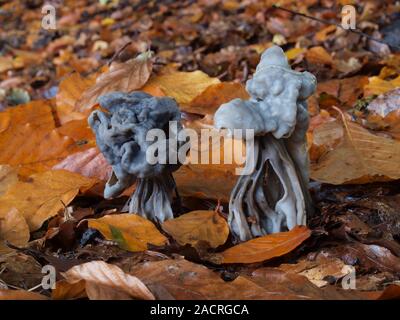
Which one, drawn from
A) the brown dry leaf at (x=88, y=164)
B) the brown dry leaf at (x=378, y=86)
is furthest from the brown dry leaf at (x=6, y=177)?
the brown dry leaf at (x=378, y=86)

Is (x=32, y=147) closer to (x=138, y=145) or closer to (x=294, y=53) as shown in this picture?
(x=138, y=145)

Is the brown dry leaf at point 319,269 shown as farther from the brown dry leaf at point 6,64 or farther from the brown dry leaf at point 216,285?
the brown dry leaf at point 6,64

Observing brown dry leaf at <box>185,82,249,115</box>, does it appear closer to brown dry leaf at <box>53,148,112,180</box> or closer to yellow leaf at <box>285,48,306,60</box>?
brown dry leaf at <box>53,148,112,180</box>

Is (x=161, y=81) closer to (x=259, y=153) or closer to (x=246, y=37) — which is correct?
(x=259, y=153)

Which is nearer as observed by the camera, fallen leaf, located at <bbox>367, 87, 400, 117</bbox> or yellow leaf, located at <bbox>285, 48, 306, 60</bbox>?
fallen leaf, located at <bbox>367, 87, 400, 117</bbox>

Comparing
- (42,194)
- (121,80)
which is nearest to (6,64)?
(121,80)

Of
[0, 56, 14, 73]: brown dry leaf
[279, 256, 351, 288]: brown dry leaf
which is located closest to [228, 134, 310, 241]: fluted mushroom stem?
[279, 256, 351, 288]: brown dry leaf
